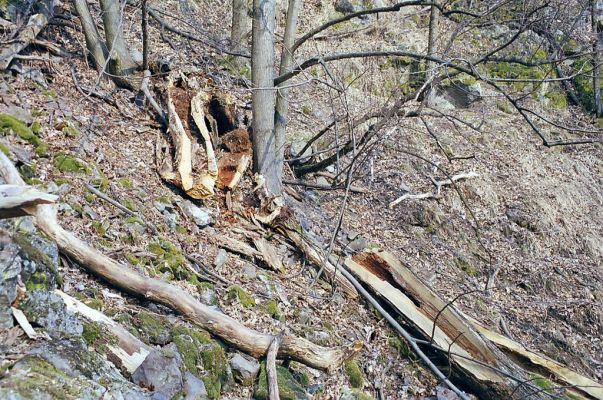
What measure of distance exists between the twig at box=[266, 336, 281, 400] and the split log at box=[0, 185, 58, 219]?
218 cm

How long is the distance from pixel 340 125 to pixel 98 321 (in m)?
6.63

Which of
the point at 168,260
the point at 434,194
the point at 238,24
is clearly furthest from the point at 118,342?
the point at 238,24

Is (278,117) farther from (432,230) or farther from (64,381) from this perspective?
(64,381)

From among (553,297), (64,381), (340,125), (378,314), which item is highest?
(340,125)

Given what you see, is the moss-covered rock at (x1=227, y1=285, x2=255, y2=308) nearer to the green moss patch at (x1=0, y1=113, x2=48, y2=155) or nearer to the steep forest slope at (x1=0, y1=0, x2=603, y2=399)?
the steep forest slope at (x1=0, y1=0, x2=603, y2=399)

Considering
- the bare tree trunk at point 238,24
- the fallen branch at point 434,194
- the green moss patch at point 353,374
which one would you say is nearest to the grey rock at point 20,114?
the green moss patch at point 353,374

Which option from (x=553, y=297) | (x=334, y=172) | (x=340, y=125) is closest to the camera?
(x=553, y=297)

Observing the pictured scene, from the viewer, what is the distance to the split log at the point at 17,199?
296cm

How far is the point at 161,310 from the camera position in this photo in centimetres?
420

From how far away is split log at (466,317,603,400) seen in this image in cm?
565

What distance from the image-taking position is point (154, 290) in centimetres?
414

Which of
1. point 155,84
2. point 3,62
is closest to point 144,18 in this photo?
point 155,84

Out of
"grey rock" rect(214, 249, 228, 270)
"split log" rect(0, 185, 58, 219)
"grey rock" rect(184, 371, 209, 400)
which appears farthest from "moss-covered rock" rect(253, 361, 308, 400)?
"split log" rect(0, 185, 58, 219)

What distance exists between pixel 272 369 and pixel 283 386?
0.60 feet
